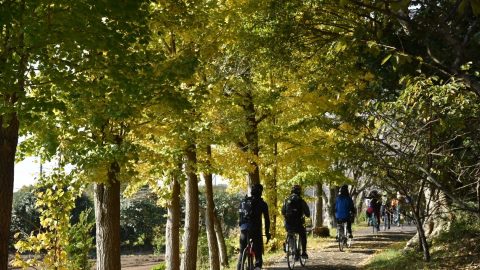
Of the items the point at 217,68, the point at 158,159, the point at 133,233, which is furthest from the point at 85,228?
the point at 133,233

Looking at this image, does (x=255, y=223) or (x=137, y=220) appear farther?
(x=137, y=220)

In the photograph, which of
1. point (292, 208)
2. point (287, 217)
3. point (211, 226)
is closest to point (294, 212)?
point (292, 208)

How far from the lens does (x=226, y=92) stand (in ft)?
46.9

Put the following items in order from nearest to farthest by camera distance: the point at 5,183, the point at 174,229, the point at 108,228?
the point at 5,183 < the point at 108,228 < the point at 174,229

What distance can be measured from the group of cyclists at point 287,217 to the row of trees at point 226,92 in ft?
4.88

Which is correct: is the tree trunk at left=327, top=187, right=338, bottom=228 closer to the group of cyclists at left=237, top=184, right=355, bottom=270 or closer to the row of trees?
the row of trees

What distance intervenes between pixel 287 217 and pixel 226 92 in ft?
13.6

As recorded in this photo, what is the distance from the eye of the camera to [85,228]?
1252 centimetres

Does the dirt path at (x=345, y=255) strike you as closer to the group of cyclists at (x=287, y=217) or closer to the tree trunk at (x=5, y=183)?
the group of cyclists at (x=287, y=217)

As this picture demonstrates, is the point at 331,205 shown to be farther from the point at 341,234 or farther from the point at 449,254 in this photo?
the point at 449,254

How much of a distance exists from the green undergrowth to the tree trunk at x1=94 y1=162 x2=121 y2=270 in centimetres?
586

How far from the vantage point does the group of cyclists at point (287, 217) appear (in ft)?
32.1

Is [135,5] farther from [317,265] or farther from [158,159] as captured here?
[317,265]

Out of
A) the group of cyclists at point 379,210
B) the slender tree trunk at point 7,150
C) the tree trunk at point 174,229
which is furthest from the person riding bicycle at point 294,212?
the group of cyclists at point 379,210
